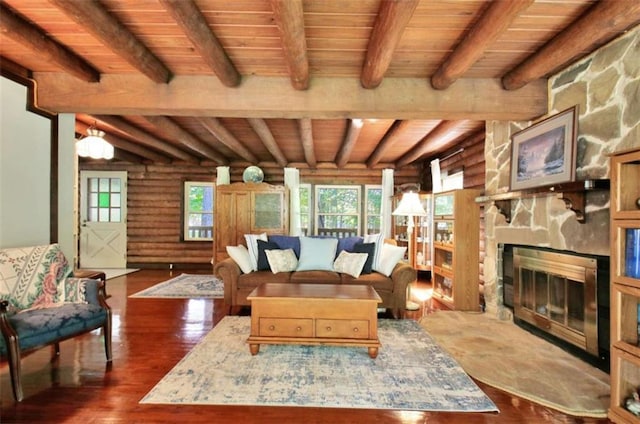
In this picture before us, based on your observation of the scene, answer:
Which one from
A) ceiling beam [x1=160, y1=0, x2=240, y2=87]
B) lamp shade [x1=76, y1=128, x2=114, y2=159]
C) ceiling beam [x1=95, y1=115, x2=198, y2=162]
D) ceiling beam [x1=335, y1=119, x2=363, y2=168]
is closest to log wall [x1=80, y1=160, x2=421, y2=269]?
ceiling beam [x1=95, y1=115, x2=198, y2=162]

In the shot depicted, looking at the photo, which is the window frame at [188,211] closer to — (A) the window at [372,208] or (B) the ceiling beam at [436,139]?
(A) the window at [372,208]

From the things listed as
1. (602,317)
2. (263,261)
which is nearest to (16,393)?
(263,261)

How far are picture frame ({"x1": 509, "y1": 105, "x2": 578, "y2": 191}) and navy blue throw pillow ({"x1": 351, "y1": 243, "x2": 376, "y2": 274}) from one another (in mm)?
1703

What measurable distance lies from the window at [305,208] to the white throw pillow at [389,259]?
10.8 feet

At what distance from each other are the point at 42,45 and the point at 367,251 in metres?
3.62

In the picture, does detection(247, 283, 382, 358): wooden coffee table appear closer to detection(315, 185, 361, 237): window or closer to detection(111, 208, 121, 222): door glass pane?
detection(315, 185, 361, 237): window

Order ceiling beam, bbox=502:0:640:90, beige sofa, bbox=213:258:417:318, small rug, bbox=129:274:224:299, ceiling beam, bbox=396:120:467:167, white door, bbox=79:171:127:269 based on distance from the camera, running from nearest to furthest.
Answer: ceiling beam, bbox=502:0:640:90
beige sofa, bbox=213:258:417:318
ceiling beam, bbox=396:120:467:167
small rug, bbox=129:274:224:299
white door, bbox=79:171:127:269

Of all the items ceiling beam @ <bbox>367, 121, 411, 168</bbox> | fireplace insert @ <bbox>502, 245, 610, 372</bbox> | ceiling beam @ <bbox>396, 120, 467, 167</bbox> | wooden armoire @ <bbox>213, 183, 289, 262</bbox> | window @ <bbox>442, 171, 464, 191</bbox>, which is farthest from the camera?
wooden armoire @ <bbox>213, 183, 289, 262</bbox>

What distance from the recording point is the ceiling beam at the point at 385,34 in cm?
179

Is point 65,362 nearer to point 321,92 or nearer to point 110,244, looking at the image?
point 321,92

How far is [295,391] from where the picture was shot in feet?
6.84

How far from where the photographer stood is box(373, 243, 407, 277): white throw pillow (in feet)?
12.6

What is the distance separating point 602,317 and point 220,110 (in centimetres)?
365

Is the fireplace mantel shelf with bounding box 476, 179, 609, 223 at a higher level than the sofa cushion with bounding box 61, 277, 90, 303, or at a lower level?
higher
